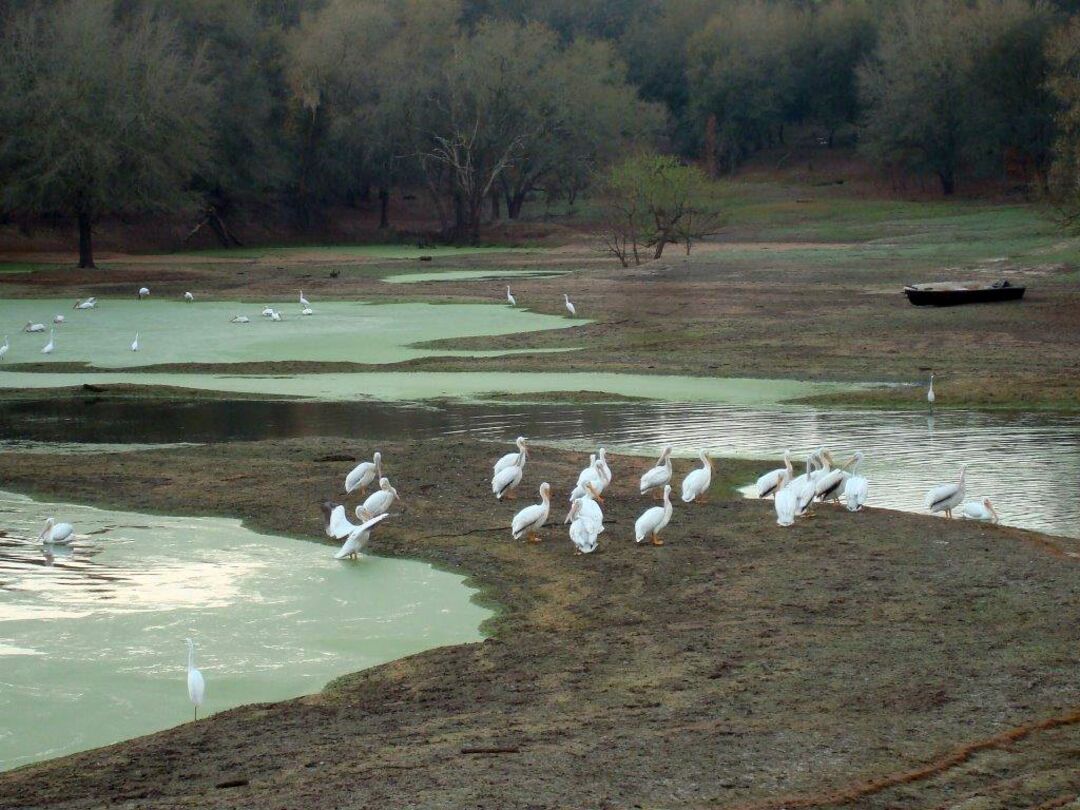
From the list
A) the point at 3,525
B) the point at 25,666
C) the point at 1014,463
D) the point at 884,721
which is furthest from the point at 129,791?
the point at 1014,463

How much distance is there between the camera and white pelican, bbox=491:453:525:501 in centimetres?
1513

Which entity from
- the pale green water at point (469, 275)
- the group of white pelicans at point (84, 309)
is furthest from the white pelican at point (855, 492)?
Result: the pale green water at point (469, 275)

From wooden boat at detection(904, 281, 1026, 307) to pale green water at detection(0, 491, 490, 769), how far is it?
21391mm

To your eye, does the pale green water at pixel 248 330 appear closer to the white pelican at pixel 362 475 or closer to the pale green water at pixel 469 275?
the pale green water at pixel 469 275

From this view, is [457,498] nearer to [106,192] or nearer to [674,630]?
[674,630]

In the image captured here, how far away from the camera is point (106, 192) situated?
172ft

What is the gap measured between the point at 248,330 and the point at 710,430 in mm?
17887

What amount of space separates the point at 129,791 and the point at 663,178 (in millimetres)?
49490

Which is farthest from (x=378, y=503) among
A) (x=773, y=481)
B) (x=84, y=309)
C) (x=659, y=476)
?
(x=84, y=309)

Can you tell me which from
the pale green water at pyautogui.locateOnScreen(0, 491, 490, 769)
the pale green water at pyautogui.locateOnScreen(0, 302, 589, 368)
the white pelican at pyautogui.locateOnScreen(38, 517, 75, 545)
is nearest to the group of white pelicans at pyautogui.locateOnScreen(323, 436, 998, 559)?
the pale green water at pyautogui.locateOnScreen(0, 491, 490, 769)

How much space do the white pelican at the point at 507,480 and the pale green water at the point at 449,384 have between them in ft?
27.4

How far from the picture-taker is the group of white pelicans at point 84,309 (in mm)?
31373

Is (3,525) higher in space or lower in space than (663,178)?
lower

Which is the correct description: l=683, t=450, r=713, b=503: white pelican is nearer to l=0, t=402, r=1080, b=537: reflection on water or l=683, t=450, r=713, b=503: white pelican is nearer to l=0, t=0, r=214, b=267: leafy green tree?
l=0, t=402, r=1080, b=537: reflection on water
